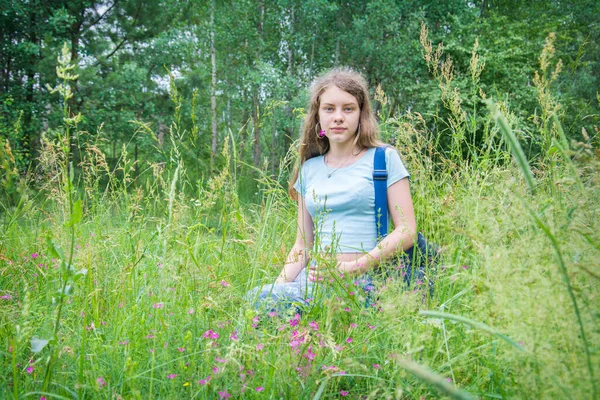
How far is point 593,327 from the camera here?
2.56ft

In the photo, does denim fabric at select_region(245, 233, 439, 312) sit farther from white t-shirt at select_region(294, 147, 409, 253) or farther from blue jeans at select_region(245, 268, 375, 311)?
white t-shirt at select_region(294, 147, 409, 253)

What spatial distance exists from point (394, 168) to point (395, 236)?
0.42 m

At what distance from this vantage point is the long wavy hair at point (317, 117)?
8.25ft

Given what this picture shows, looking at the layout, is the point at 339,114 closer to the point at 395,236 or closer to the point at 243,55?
the point at 395,236

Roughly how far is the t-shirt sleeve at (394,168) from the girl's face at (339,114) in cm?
25

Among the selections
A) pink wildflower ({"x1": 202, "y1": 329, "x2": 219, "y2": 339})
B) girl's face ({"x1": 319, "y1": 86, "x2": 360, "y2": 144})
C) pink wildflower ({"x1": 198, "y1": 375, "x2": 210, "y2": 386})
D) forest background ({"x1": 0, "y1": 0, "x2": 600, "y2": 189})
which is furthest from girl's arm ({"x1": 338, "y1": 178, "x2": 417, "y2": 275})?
forest background ({"x1": 0, "y1": 0, "x2": 600, "y2": 189})

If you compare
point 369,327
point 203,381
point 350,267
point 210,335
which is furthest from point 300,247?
point 203,381

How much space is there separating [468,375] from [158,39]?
11042mm

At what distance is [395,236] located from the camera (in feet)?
6.77

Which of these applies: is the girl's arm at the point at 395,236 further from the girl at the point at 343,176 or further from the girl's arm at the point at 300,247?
the girl's arm at the point at 300,247

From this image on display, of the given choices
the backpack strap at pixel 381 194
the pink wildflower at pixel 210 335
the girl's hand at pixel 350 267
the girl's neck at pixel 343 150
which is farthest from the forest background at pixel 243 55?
the pink wildflower at pixel 210 335

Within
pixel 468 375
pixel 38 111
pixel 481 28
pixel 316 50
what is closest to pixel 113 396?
pixel 468 375

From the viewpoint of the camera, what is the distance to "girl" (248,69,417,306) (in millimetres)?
2273

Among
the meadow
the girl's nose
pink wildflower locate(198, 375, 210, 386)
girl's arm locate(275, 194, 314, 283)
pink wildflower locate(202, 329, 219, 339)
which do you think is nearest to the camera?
the meadow
